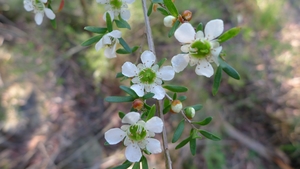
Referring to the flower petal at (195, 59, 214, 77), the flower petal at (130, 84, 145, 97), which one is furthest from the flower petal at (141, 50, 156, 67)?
the flower petal at (195, 59, 214, 77)

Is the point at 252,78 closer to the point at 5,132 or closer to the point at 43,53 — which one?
the point at 43,53

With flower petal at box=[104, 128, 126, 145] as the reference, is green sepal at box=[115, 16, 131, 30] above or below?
above

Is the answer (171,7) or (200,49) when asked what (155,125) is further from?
(171,7)

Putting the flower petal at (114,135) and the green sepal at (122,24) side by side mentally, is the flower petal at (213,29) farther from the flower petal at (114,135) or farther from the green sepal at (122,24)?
the flower petal at (114,135)

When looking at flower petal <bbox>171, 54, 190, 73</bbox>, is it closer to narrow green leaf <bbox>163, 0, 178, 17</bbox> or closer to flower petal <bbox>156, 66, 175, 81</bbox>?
flower petal <bbox>156, 66, 175, 81</bbox>

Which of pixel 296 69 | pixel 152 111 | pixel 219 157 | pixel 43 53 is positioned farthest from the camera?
pixel 296 69

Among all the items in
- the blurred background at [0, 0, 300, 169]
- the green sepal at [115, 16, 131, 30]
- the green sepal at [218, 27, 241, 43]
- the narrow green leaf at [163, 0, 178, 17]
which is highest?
the narrow green leaf at [163, 0, 178, 17]

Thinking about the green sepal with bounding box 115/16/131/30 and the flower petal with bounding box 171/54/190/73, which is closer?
the flower petal with bounding box 171/54/190/73

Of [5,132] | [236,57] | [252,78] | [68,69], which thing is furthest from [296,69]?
Result: [5,132]
